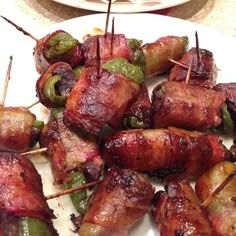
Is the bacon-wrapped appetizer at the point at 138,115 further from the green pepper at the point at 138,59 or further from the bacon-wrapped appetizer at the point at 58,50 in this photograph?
the bacon-wrapped appetizer at the point at 58,50

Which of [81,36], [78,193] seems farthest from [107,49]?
[78,193]

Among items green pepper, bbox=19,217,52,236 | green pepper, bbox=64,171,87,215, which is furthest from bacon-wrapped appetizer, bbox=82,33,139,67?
green pepper, bbox=19,217,52,236

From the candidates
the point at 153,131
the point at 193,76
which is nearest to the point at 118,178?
the point at 153,131

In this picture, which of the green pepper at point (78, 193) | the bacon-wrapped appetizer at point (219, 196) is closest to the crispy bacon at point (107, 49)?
the green pepper at point (78, 193)

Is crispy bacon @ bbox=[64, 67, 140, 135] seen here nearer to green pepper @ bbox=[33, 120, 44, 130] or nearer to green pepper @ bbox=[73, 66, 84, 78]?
green pepper @ bbox=[33, 120, 44, 130]

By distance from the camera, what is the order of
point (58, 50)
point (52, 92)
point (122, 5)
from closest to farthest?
point (52, 92), point (58, 50), point (122, 5)

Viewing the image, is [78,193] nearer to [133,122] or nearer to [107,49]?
[133,122]
